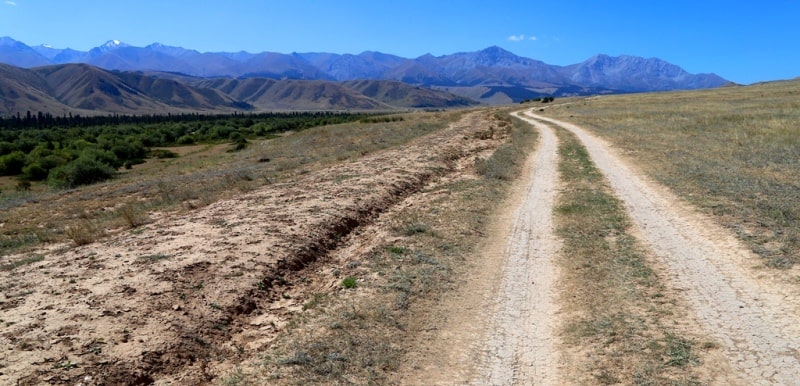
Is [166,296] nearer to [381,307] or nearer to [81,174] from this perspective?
[381,307]

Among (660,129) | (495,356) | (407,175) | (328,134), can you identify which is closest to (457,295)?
(495,356)

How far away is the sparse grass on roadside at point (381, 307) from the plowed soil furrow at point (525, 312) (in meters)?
1.04

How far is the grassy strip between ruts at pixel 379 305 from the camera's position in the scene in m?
6.54

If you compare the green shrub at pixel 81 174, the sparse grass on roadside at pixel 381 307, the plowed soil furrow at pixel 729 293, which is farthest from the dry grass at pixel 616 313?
the green shrub at pixel 81 174

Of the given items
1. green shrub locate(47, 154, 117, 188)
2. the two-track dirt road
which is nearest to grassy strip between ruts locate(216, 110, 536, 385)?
the two-track dirt road

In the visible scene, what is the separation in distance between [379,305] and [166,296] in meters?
3.55

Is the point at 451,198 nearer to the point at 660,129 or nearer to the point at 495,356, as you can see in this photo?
the point at 495,356

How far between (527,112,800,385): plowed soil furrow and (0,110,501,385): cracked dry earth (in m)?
6.45

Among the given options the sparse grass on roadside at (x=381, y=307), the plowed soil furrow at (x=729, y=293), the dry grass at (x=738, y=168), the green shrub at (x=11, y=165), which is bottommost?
the green shrub at (x=11, y=165)

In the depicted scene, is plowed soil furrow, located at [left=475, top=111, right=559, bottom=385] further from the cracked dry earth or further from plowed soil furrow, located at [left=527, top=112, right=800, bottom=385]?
the cracked dry earth

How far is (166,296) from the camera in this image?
8383mm

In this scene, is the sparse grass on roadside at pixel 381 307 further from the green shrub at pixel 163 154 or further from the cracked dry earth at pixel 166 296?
the green shrub at pixel 163 154

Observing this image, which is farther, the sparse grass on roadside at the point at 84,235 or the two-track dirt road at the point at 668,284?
the sparse grass on roadside at the point at 84,235

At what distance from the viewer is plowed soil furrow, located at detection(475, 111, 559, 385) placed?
6.46m
